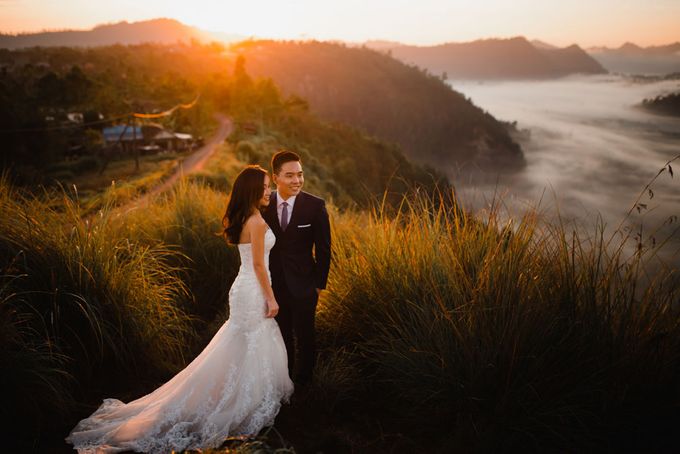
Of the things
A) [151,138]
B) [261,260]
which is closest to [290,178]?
[261,260]

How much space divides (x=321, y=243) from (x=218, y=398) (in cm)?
143

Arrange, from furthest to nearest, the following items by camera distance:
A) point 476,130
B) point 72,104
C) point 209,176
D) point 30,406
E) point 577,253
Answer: point 476,130
point 72,104
point 209,176
point 577,253
point 30,406

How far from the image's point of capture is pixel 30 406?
2.90m

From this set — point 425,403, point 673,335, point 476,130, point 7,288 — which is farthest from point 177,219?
point 476,130

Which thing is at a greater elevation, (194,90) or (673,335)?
(194,90)

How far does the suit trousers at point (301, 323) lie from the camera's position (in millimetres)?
3361

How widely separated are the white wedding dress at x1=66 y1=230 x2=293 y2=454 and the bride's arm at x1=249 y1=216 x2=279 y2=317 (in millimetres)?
70

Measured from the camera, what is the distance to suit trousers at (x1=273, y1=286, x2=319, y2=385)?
3361 millimetres

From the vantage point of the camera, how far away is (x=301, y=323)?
340cm

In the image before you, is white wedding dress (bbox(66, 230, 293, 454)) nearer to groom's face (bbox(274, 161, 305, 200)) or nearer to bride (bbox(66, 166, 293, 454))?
bride (bbox(66, 166, 293, 454))

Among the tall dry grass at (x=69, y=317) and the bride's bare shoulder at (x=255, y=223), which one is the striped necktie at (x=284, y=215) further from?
the tall dry grass at (x=69, y=317)

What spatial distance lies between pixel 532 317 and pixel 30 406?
3641 millimetres

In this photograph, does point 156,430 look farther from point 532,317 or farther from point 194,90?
point 194,90

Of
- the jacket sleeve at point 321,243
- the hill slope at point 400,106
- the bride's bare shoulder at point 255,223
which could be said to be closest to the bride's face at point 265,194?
the bride's bare shoulder at point 255,223
